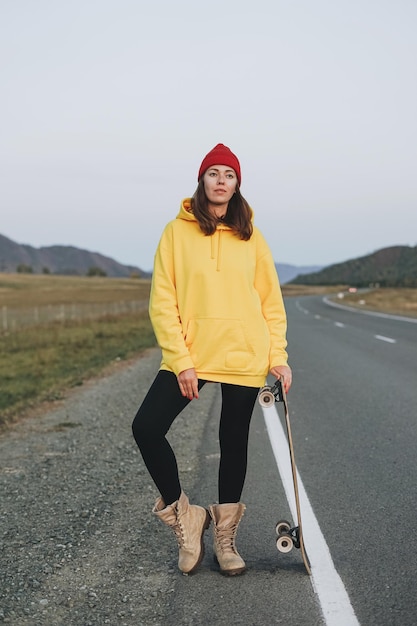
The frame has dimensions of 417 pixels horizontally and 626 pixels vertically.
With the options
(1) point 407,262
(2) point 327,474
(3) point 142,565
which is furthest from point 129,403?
(1) point 407,262

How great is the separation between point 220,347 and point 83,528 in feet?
5.16

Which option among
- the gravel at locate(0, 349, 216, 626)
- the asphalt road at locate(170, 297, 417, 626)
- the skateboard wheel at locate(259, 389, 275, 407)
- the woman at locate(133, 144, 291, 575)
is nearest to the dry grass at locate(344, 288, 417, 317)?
the asphalt road at locate(170, 297, 417, 626)

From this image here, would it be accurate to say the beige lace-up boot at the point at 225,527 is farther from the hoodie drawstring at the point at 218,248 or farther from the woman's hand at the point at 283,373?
the hoodie drawstring at the point at 218,248

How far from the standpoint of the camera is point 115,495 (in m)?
4.86

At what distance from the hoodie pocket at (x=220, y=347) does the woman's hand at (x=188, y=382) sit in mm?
92

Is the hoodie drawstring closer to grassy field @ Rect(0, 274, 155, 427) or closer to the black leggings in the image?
the black leggings

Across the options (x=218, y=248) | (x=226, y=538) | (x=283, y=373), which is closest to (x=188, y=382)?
(x=283, y=373)

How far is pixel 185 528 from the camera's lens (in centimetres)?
346

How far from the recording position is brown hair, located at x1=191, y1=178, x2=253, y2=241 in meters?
3.33

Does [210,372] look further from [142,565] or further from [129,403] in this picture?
[129,403]

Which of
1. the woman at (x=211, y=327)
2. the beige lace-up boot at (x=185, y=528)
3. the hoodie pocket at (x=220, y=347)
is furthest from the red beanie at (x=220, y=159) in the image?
the beige lace-up boot at (x=185, y=528)

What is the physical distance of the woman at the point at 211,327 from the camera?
3277 mm

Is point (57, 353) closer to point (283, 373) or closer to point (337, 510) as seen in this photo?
point (337, 510)

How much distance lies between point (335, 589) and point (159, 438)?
1.01 meters
